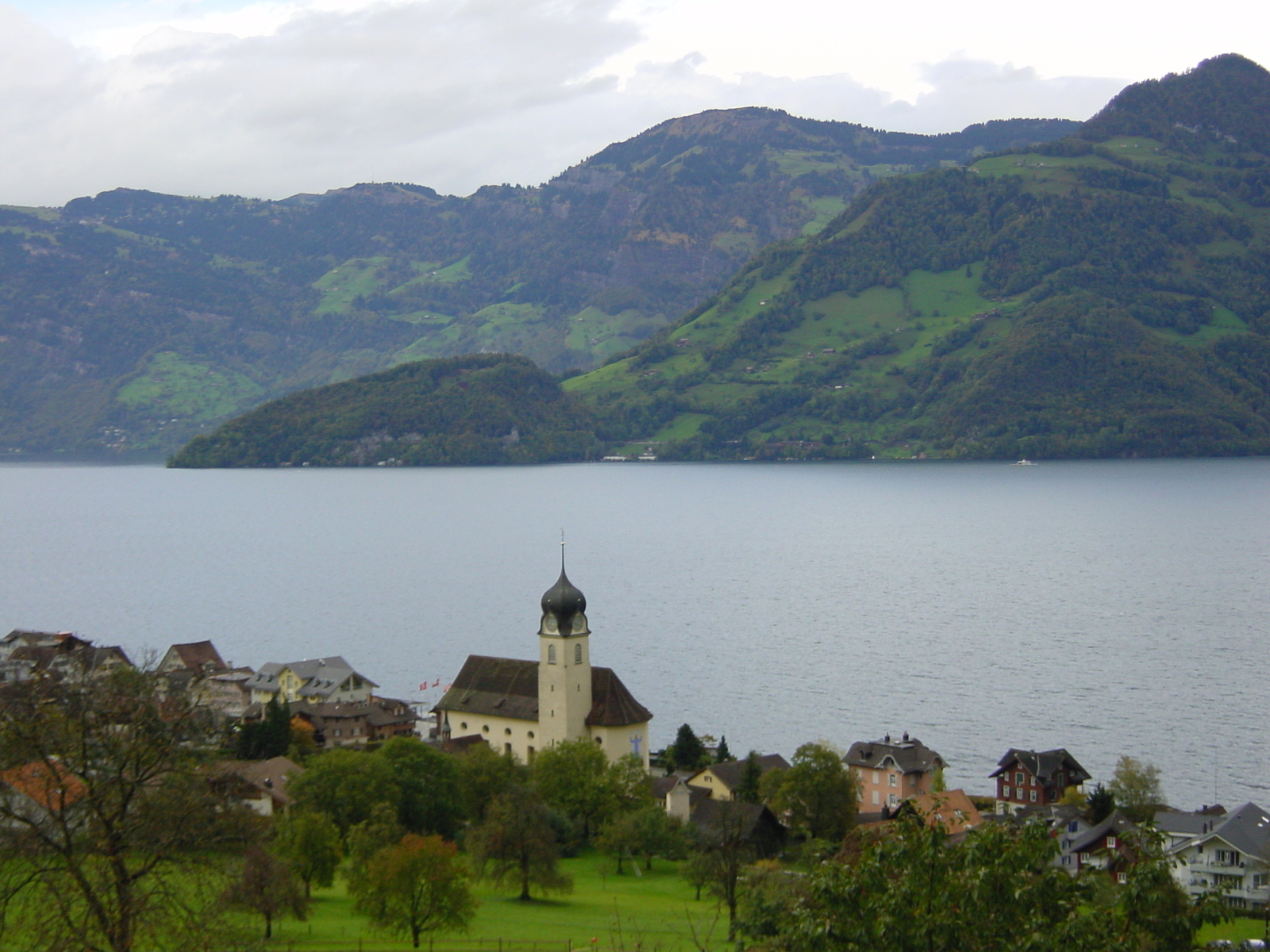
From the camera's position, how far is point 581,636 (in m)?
57.3

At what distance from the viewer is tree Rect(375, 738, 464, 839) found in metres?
46.5

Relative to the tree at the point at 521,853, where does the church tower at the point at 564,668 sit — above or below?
above

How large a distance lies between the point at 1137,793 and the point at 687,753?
18662 mm

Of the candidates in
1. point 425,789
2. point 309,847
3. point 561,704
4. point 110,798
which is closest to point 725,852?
point 425,789

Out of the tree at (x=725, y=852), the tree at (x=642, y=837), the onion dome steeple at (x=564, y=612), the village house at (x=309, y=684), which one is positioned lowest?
the tree at (x=642, y=837)

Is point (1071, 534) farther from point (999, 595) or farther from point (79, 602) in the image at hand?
point (79, 602)

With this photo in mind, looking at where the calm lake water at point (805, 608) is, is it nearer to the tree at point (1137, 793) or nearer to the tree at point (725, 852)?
the tree at point (1137, 793)

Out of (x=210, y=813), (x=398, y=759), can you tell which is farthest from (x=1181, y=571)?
(x=210, y=813)

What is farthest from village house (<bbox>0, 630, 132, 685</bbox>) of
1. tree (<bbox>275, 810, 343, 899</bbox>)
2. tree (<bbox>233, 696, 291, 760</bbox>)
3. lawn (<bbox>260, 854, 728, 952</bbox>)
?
lawn (<bbox>260, 854, 728, 952</bbox>)

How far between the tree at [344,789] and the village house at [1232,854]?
24.7m

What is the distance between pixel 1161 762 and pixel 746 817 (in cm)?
2401

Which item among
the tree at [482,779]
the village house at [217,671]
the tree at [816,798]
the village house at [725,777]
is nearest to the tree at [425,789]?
the tree at [482,779]

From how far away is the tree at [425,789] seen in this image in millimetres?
46500

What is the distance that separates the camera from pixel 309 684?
2859 inches
